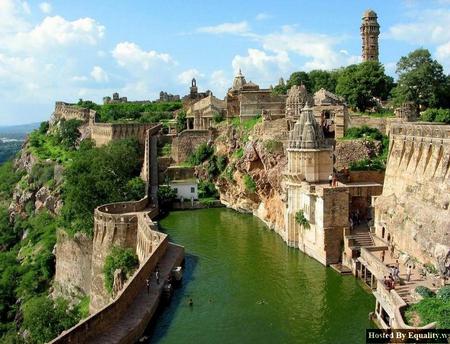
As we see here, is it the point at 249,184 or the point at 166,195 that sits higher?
the point at 249,184

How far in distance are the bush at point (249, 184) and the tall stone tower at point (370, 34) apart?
128 feet

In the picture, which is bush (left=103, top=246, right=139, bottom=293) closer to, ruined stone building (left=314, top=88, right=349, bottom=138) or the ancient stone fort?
the ancient stone fort

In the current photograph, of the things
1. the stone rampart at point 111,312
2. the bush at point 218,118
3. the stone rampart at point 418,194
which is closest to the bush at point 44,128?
the bush at point 218,118

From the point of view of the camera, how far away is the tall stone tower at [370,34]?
8043 centimetres

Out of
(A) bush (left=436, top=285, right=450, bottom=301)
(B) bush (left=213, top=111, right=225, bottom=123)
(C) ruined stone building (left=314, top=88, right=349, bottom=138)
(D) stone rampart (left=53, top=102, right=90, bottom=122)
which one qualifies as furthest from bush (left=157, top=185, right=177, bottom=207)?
(D) stone rampart (left=53, top=102, right=90, bottom=122)

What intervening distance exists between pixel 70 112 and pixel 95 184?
165ft

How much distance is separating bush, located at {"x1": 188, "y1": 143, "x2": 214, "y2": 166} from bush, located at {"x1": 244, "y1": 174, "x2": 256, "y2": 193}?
32.3 feet

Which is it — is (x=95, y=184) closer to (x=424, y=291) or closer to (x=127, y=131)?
(x=127, y=131)

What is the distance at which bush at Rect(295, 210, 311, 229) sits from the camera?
120 feet

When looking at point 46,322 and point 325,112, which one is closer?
point 46,322

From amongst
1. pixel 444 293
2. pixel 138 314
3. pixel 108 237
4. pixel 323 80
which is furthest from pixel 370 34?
→ pixel 138 314

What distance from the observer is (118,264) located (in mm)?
34312

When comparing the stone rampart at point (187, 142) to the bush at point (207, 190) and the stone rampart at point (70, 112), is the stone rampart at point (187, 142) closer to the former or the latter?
the bush at point (207, 190)

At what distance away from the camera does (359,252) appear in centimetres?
3300
